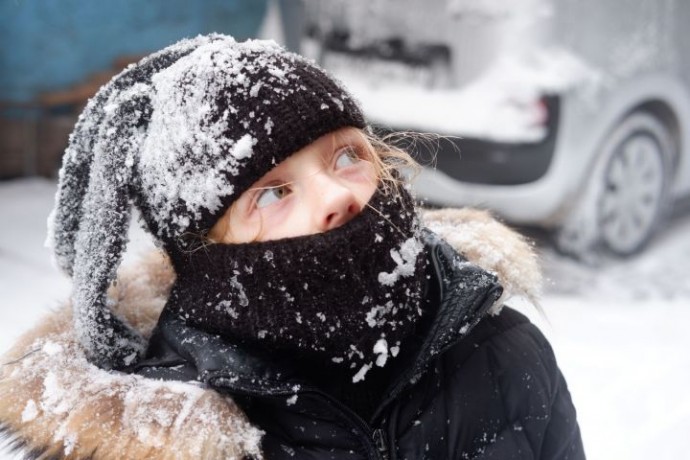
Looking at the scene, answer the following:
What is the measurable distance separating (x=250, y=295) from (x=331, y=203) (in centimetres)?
20

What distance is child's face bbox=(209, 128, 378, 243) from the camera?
1.21 metres

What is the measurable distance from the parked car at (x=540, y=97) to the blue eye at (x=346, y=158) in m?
2.37

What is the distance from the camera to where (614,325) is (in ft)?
12.1

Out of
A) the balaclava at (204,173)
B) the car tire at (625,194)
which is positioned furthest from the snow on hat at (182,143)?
the car tire at (625,194)

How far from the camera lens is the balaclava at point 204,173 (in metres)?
1.21

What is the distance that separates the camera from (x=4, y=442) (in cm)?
118

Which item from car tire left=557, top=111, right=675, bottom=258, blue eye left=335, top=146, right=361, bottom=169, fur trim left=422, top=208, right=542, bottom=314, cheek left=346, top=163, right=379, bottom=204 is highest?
blue eye left=335, top=146, right=361, bottom=169

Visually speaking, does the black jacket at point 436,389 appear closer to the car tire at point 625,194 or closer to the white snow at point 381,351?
the white snow at point 381,351

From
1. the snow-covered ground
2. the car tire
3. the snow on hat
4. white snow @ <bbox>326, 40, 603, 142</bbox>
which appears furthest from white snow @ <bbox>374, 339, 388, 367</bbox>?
the car tire

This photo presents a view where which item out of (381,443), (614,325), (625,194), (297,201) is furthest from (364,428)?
(625,194)

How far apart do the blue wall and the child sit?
4.79 m

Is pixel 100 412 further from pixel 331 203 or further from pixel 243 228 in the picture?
pixel 331 203

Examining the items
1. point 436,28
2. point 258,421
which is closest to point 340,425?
point 258,421

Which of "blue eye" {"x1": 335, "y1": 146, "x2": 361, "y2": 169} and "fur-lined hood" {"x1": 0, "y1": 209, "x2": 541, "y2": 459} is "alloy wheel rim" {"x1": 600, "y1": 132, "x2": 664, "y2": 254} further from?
"fur-lined hood" {"x1": 0, "y1": 209, "x2": 541, "y2": 459}
